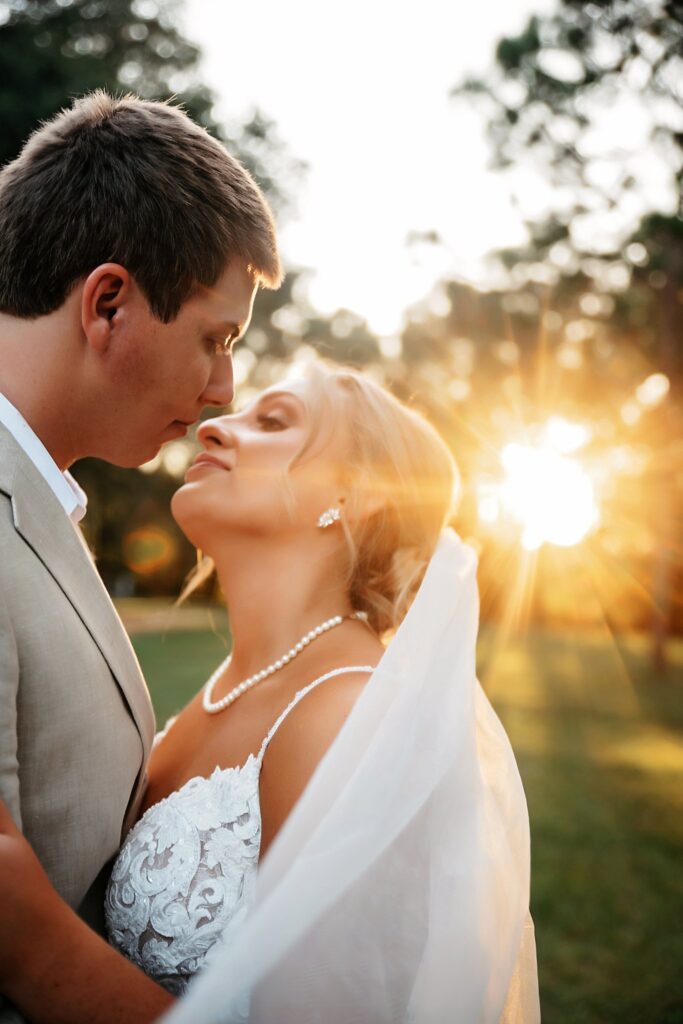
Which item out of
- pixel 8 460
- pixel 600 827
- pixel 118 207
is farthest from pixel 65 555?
pixel 600 827

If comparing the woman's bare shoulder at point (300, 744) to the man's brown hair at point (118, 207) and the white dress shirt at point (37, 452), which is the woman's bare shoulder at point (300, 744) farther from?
the man's brown hair at point (118, 207)

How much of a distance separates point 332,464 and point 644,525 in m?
16.4

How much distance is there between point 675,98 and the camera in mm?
11797

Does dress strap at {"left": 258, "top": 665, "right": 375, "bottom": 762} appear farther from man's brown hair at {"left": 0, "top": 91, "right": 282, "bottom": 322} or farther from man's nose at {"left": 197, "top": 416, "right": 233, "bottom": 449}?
man's brown hair at {"left": 0, "top": 91, "right": 282, "bottom": 322}

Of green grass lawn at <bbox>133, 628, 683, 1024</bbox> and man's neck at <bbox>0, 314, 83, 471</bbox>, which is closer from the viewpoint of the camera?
man's neck at <bbox>0, 314, 83, 471</bbox>

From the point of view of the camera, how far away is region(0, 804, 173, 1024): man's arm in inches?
57.8

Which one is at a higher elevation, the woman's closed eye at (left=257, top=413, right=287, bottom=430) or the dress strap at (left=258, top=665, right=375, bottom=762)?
the woman's closed eye at (left=257, top=413, right=287, bottom=430)

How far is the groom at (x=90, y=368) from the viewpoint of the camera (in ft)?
5.81

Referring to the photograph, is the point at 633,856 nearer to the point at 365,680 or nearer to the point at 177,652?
the point at 365,680

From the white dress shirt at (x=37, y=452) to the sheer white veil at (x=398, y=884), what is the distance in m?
0.84

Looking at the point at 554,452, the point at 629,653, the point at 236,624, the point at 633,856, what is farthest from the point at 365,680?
the point at 629,653

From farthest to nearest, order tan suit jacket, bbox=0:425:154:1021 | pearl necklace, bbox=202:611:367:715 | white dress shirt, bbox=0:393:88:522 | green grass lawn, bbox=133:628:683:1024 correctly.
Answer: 1. green grass lawn, bbox=133:628:683:1024
2. pearl necklace, bbox=202:611:367:715
3. white dress shirt, bbox=0:393:88:522
4. tan suit jacket, bbox=0:425:154:1021

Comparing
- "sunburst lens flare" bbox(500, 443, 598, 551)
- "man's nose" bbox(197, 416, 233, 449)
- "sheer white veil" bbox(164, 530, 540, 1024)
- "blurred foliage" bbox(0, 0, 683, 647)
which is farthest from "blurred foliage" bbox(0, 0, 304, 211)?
"sheer white veil" bbox(164, 530, 540, 1024)

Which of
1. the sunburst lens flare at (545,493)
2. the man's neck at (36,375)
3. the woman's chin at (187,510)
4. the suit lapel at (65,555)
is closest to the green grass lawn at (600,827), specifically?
the woman's chin at (187,510)
